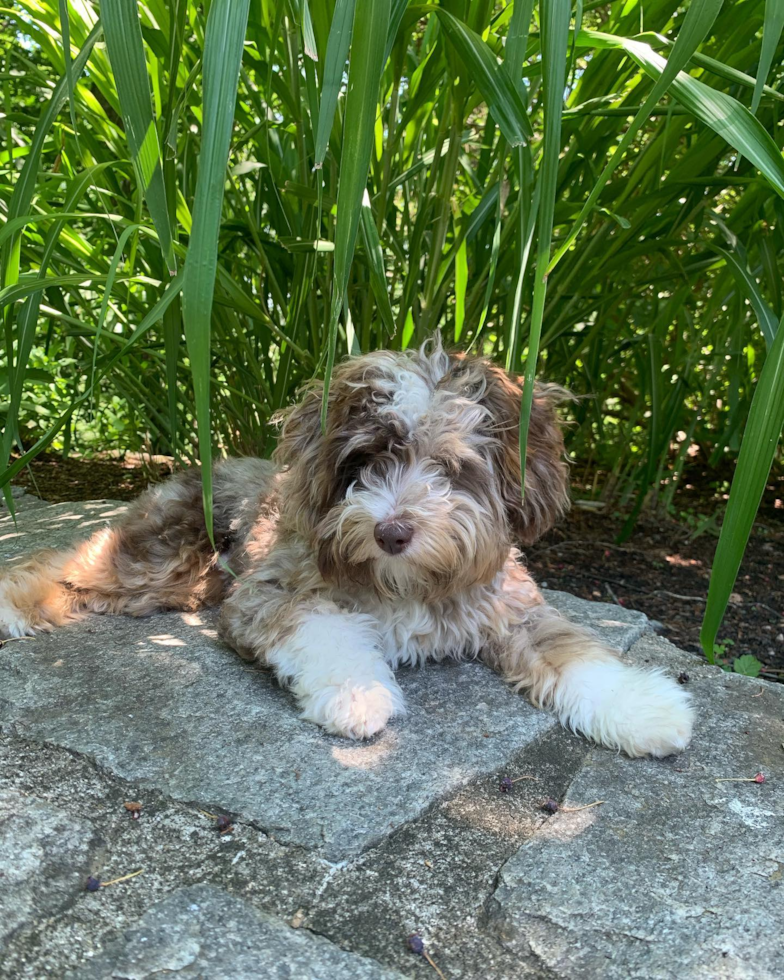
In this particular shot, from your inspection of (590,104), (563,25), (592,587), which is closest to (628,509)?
(592,587)

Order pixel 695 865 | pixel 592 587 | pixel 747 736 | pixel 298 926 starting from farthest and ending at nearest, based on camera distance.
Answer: pixel 592 587
pixel 747 736
pixel 695 865
pixel 298 926

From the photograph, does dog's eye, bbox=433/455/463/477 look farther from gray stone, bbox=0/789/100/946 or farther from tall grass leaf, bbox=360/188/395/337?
gray stone, bbox=0/789/100/946

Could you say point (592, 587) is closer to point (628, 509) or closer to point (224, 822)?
point (628, 509)

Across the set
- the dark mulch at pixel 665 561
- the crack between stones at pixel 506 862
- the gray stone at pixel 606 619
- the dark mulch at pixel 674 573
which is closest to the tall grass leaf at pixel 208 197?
the crack between stones at pixel 506 862

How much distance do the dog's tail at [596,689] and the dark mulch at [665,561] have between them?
1.19 metres

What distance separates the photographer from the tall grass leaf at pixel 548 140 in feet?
5.74

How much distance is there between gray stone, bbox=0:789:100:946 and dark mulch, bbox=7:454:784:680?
7.70 ft

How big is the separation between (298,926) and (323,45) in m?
2.66

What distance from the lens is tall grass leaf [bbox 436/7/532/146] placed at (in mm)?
2223

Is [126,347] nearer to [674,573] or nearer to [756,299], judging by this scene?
[756,299]

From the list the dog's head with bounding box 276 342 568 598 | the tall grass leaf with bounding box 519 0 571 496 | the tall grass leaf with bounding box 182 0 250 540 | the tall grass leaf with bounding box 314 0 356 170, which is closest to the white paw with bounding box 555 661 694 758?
the dog's head with bounding box 276 342 568 598

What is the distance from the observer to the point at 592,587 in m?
4.49

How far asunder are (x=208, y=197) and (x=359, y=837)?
4.73 feet

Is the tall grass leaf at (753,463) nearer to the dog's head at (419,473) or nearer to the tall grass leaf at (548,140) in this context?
the tall grass leaf at (548,140)
